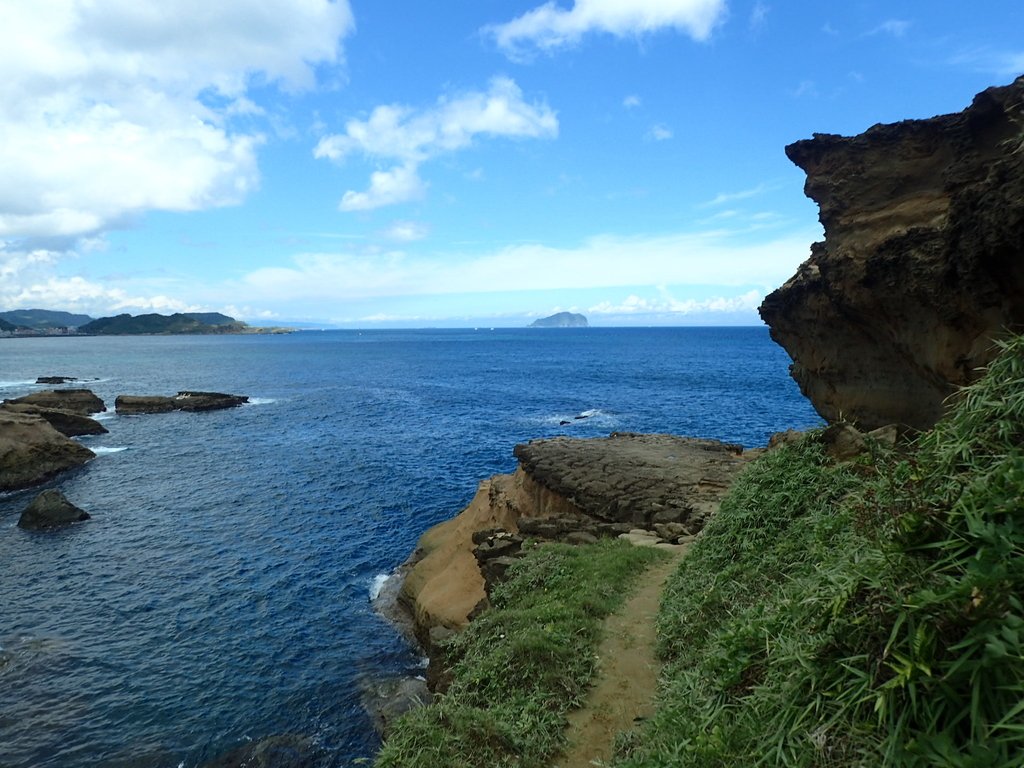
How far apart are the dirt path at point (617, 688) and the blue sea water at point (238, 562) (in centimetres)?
883

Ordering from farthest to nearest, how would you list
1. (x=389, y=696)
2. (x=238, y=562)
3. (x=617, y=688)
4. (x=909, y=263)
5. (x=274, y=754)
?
(x=238, y=562) < (x=389, y=696) < (x=274, y=754) < (x=909, y=263) < (x=617, y=688)

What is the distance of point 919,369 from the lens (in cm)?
1534

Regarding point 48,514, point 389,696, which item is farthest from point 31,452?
point 389,696

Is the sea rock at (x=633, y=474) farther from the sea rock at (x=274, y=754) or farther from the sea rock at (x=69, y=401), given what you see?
the sea rock at (x=69, y=401)

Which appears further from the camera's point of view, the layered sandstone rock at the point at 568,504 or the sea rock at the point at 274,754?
the layered sandstone rock at the point at 568,504

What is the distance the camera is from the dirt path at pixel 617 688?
360 inches

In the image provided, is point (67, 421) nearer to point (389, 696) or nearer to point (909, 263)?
point (389, 696)

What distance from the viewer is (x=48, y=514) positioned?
33844mm

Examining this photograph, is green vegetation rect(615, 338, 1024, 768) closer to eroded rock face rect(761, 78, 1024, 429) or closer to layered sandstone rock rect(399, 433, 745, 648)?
eroded rock face rect(761, 78, 1024, 429)

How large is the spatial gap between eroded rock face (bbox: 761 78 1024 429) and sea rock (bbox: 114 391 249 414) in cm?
6931

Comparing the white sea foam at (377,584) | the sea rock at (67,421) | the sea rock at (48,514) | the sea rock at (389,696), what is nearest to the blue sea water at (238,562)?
the white sea foam at (377,584)

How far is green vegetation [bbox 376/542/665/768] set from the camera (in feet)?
30.1

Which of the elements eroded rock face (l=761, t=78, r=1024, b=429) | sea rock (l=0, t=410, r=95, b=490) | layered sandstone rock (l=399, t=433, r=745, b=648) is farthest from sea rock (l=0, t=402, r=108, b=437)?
eroded rock face (l=761, t=78, r=1024, b=429)

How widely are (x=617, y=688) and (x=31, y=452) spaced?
4951 cm
